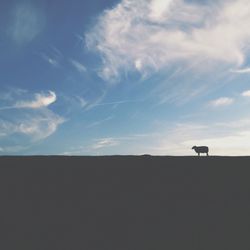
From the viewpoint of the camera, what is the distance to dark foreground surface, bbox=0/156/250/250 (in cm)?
675

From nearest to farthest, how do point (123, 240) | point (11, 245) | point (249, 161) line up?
1. point (11, 245)
2. point (123, 240)
3. point (249, 161)

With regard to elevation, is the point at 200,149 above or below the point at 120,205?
above

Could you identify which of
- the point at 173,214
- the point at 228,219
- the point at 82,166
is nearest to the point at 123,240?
the point at 173,214

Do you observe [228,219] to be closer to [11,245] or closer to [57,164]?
[57,164]

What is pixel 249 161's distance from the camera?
907 centimetres

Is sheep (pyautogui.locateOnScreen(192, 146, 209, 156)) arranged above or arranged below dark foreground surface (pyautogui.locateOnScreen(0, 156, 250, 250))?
above

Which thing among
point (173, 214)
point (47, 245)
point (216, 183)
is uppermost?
point (216, 183)

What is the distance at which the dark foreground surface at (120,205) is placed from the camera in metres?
6.75

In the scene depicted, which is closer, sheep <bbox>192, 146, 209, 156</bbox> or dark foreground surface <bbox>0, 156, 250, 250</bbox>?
dark foreground surface <bbox>0, 156, 250, 250</bbox>

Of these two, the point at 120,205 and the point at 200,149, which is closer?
the point at 120,205

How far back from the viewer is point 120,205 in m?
7.40

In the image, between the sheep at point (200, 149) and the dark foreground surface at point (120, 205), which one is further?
the sheep at point (200, 149)

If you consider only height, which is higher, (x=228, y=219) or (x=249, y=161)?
(x=249, y=161)

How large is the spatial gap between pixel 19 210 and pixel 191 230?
11.2 feet
